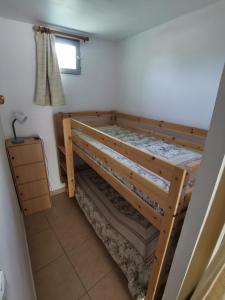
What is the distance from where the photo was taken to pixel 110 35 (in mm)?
2195

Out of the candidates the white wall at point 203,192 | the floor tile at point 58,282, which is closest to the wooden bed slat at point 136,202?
the white wall at point 203,192

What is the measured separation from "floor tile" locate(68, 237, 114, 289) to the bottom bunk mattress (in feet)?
0.42

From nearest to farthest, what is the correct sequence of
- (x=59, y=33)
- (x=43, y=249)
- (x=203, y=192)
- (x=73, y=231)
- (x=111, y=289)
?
(x=203, y=192)
(x=111, y=289)
(x=43, y=249)
(x=73, y=231)
(x=59, y=33)

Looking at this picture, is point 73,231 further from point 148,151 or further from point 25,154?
point 148,151

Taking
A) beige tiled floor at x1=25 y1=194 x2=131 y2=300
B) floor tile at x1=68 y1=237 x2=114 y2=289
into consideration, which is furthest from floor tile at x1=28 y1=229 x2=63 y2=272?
floor tile at x1=68 y1=237 x2=114 y2=289

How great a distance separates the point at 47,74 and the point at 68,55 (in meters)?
0.48

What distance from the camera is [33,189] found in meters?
2.01

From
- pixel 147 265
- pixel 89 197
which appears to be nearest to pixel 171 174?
pixel 147 265

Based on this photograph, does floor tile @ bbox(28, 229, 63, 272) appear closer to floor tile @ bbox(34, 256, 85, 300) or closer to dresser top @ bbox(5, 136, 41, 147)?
floor tile @ bbox(34, 256, 85, 300)

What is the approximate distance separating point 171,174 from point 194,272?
0.61 meters

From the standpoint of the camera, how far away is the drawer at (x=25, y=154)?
5.82ft

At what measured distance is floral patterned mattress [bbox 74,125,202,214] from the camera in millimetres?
1101

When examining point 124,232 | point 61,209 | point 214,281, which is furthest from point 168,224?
point 61,209

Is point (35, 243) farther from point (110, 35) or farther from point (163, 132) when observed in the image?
point (110, 35)
